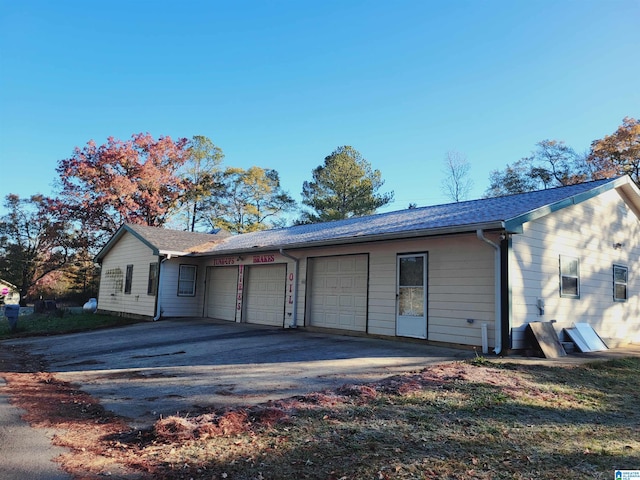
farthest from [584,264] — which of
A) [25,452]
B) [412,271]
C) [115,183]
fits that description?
[115,183]

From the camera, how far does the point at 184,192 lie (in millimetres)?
32906

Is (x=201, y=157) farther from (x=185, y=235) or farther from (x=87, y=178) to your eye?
(x=185, y=235)

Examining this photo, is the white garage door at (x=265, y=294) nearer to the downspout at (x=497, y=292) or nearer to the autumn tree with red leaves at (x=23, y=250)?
the downspout at (x=497, y=292)

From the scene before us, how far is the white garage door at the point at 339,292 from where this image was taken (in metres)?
11.4

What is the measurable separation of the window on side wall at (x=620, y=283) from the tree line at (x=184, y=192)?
1702 cm

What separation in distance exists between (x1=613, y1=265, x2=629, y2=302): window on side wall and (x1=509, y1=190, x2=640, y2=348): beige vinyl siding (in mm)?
169

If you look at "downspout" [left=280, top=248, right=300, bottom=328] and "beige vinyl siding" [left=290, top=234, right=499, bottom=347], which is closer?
"beige vinyl siding" [left=290, top=234, right=499, bottom=347]

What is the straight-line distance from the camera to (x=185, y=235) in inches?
754

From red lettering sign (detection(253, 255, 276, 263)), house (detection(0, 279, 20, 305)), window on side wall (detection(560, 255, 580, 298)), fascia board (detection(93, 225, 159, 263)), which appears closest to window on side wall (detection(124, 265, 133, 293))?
fascia board (detection(93, 225, 159, 263))

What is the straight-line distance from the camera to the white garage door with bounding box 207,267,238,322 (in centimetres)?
1591

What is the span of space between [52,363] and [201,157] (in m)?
28.3

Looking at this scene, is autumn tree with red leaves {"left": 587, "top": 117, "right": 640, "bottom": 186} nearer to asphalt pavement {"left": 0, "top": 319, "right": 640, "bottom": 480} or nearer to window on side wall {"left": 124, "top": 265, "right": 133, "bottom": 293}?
asphalt pavement {"left": 0, "top": 319, "right": 640, "bottom": 480}

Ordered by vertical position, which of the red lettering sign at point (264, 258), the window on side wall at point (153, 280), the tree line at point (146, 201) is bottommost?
the window on side wall at point (153, 280)

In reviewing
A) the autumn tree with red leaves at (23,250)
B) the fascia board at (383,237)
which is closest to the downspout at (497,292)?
the fascia board at (383,237)
